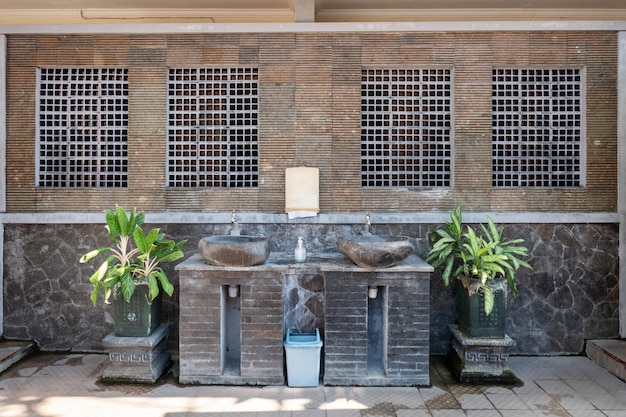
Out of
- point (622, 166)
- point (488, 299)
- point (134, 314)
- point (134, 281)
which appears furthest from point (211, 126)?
point (622, 166)

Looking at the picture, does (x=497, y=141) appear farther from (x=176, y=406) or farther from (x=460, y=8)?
(x=176, y=406)

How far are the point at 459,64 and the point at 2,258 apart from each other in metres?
6.43

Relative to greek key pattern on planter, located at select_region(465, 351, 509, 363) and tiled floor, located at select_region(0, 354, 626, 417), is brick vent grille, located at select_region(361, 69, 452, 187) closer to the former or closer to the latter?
greek key pattern on planter, located at select_region(465, 351, 509, 363)

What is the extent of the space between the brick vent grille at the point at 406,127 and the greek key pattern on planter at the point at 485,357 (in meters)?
2.15

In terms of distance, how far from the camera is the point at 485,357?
177 inches

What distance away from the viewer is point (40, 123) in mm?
5445

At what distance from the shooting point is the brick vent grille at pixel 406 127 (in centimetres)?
544

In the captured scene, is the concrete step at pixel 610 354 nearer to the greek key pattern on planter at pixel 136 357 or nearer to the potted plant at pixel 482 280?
the potted plant at pixel 482 280

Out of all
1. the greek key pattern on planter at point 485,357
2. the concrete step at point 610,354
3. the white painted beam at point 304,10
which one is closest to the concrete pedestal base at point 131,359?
the greek key pattern on planter at point 485,357

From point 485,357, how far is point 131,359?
3.84 m

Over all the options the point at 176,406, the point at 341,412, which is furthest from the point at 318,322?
the point at 176,406

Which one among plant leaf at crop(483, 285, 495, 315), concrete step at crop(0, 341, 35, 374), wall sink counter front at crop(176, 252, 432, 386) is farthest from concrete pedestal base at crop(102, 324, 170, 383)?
plant leaf at crop(483, 285, 495, 315)

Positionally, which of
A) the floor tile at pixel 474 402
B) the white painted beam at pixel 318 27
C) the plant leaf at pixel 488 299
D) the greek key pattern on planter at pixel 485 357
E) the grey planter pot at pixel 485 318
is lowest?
the floor tile at pixel 474 402

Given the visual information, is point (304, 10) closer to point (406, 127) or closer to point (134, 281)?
point (406, 127)
